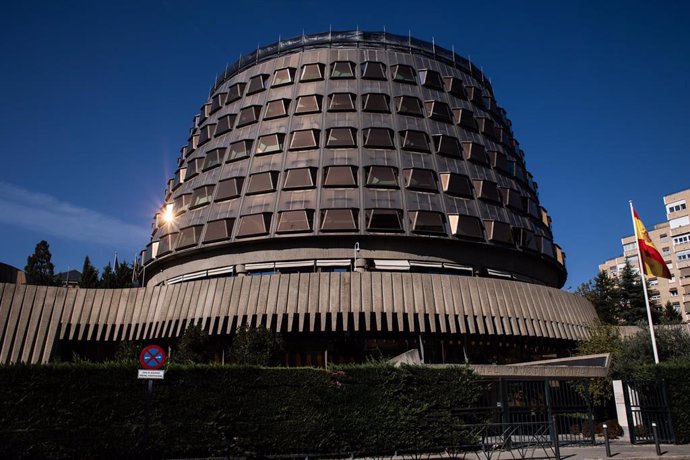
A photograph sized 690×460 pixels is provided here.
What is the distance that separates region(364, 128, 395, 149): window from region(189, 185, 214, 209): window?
482 inches

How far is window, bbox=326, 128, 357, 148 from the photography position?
41688 millimetres

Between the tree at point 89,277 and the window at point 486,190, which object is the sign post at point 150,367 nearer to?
the window at point 486,190

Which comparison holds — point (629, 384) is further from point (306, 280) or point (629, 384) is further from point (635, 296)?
point (635, 296)

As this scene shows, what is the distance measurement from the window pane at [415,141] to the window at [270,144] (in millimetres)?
8941

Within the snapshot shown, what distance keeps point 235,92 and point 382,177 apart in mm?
17468

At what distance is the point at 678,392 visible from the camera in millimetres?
22953

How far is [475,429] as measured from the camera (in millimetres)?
20203

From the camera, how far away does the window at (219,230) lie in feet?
131

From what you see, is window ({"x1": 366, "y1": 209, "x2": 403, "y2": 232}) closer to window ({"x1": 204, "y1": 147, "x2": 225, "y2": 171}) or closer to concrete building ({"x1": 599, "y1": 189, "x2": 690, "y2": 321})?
window ({"x1": 204, "y1": 147, "x2": 225, "y2": 171})

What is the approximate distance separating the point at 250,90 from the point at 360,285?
22.6m

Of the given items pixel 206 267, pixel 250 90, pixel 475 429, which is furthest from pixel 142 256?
pixel 475 429

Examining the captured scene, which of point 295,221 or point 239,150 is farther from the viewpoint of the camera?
point 239,150

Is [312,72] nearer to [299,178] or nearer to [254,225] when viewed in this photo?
[299,178]

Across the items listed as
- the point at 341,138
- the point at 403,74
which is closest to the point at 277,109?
the point at 341,138
